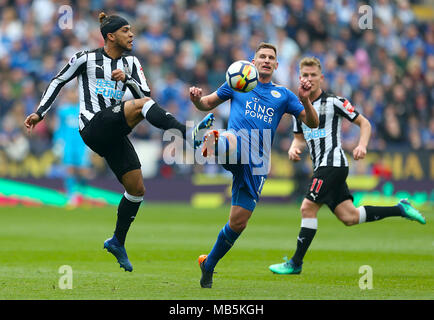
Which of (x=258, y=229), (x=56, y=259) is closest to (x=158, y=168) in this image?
(x=258, y=229)

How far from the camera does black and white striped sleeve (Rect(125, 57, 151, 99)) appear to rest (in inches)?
341

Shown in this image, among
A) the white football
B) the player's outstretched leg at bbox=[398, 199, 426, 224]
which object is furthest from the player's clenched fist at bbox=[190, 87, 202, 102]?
the player's outstretched leg at bbox=[398, 199, 426, 224]

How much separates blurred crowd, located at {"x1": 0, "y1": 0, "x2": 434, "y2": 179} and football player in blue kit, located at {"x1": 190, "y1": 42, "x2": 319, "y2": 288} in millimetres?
12104

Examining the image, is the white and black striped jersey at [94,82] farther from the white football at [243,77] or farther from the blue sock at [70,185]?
the blue sock at [70,185]

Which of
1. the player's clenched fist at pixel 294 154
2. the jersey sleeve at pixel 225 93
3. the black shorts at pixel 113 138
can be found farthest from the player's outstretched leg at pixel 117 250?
the player's clenched fist at pixel 294 154

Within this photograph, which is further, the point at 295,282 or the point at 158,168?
the point at 158,168

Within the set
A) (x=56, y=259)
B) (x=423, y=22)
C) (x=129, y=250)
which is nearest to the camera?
(x=56, y=259)

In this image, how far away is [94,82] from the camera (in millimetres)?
8797

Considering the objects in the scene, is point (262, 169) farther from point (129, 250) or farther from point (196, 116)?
point (196, 116)

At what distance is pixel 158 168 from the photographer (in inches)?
805

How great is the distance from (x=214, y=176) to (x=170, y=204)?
1239 mm

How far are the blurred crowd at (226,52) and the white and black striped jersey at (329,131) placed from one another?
1078 centimetres

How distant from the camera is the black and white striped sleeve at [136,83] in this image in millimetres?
8664

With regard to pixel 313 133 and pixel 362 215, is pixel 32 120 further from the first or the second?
pixel 362 215
